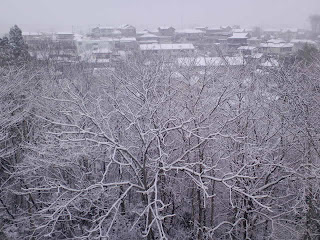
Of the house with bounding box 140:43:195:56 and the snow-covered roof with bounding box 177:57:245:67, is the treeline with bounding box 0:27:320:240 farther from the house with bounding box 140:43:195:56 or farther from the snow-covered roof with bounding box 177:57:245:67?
the house with bounding box 140:43:195:56

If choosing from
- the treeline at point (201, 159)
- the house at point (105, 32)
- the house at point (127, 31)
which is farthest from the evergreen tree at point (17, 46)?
the house at point (127, 31)

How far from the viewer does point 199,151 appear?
770 centimetres

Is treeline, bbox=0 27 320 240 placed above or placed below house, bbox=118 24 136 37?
below

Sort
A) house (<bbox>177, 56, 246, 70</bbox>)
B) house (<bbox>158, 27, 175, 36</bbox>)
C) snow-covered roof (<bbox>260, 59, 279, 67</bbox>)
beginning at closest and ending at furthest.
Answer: snow-covered roof (<bbox>260, 59, 279, 67</bbox>) → house (<bbox>177, 56, 246, 70</bbox>) → house (<bbox>158, 27, 175, 36</bbox>)

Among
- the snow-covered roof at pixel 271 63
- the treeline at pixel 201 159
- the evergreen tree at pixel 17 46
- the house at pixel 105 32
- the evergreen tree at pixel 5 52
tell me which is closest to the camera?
the treeline at pixel 201 159

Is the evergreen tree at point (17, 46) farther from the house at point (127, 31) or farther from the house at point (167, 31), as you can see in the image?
the house at point (167, 31)

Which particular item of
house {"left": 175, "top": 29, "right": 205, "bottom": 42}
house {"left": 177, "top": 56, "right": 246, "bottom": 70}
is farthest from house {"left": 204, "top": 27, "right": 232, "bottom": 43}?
house {"left": 177, "top": 56, "right": 246, "bottom": 70}

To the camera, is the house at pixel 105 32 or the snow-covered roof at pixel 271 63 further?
the house at pixel 105 32

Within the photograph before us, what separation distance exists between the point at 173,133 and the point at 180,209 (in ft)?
10.00

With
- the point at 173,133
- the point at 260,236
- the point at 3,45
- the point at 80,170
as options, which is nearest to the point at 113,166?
the point at 80,170

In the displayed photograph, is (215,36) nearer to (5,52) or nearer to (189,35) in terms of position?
(189,35)

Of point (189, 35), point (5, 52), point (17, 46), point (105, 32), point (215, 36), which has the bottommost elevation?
point (5, 52)

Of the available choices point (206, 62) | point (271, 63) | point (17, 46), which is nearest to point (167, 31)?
point (17, 46)

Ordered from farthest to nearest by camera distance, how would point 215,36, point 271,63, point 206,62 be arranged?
point 215,36 < point 206,62 < point 271,63
